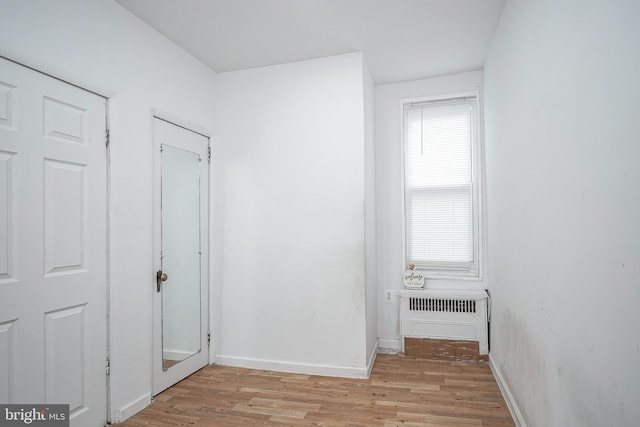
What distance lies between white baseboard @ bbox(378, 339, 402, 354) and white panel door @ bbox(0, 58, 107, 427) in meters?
2.58

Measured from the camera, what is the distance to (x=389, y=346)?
391 centimetres

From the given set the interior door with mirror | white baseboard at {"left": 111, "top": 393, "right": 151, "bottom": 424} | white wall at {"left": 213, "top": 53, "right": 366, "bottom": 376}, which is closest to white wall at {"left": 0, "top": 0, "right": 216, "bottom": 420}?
white baseboard at {"left": 111, "top": 393, "right": 151, "bottom": 424}

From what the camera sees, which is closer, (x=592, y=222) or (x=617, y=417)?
(x=617, y=417)

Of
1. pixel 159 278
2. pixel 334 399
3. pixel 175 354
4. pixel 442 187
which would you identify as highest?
pixel 442 187

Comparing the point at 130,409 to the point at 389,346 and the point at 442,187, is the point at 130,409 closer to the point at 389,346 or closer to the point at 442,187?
the point at 389,346

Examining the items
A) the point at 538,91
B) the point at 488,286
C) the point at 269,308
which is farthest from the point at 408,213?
the point at 538,91

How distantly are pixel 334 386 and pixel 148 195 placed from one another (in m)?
2.14

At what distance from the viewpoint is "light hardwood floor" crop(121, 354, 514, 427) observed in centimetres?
251

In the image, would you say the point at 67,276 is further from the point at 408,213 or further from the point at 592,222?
the point at 408,213

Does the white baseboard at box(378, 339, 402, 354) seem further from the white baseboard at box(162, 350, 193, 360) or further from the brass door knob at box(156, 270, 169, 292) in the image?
the brass door knob at box(156, 270, 169, 292)

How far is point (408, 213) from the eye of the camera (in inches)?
158

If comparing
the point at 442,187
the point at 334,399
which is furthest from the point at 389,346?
the point at 442,187

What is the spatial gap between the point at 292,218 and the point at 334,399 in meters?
1.55
